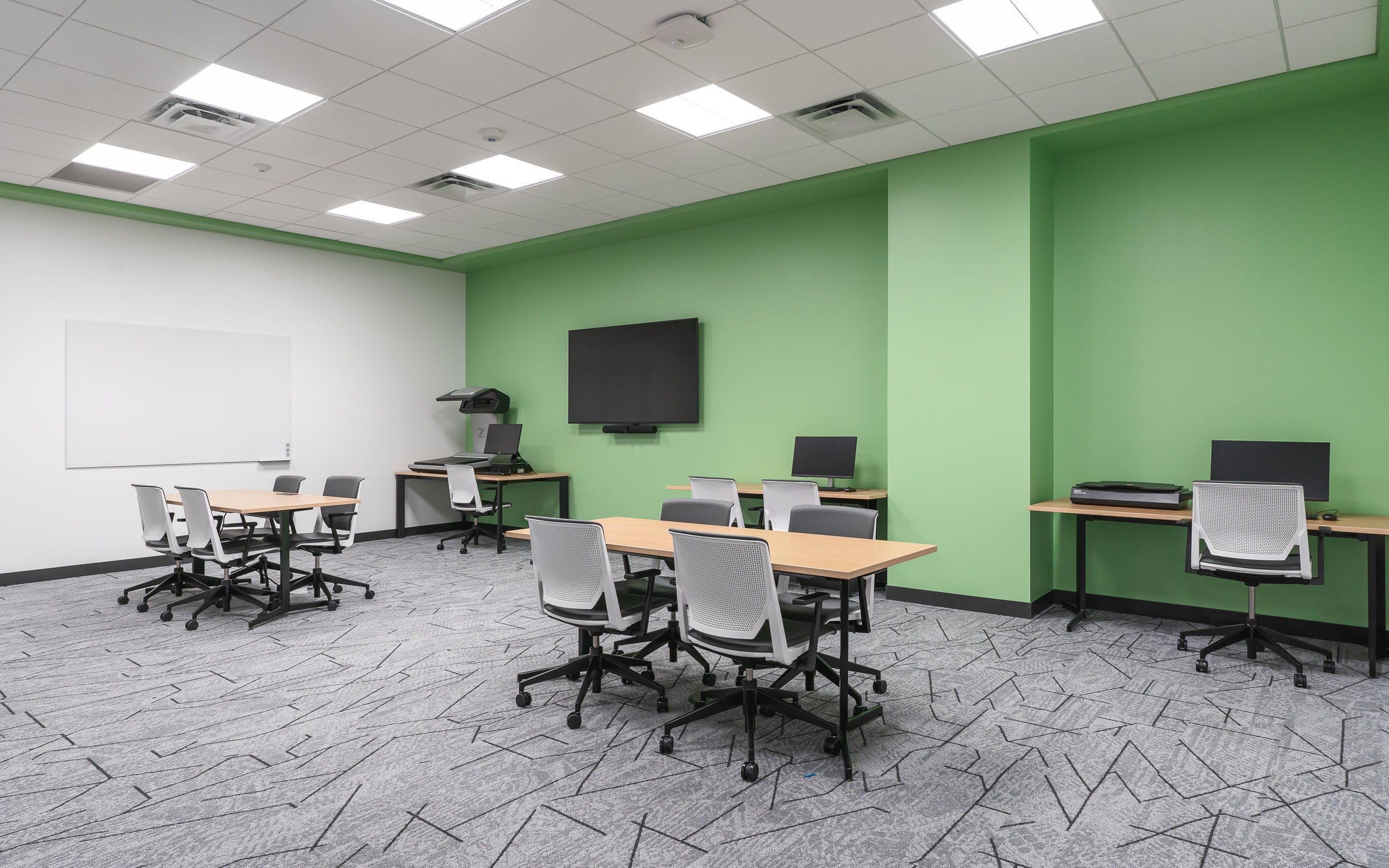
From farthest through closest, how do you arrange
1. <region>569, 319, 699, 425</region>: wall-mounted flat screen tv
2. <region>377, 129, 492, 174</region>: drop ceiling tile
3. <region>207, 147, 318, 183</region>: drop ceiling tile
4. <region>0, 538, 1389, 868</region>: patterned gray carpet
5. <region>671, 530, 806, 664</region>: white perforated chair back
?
<region>569, 319, 699, 425</region>: wall-mounted flat screen tv
<region>207, 147, 318, 183</region>: drop ceiling tile
<region>377, 129, 492, 174</region>: drop ceiling tile
<region>671, 530, 806, 664</region>: white perforated chair back
<region>0, 538, 1389, 868</region>: patterned gray carpet

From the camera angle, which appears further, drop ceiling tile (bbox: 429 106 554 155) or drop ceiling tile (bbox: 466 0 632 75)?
drop ceiling tile (bbox: 429 106 554 155)

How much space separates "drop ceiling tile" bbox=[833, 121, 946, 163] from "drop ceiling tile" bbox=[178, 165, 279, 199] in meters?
4.27

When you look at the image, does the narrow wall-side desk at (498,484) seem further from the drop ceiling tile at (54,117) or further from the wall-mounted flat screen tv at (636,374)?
the drop ceiling tile at (54,117)

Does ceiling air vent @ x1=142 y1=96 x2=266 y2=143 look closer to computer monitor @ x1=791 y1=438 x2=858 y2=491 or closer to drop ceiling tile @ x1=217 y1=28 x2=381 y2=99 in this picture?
drop ceiling tile @ x1=217 y1=28 x2=381 y2=99

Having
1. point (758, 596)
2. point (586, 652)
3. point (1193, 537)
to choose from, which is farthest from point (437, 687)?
point (1193, 537)

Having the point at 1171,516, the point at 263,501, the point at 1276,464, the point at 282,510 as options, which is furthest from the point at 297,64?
the point at 1276,464

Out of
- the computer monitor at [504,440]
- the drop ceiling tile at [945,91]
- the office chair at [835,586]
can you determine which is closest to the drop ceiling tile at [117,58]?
the drop ceiling tile at [945,91]

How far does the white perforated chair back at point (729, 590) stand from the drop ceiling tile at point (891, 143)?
3.31 metres

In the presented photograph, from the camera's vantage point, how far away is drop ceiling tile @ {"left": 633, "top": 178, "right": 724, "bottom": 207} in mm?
6094

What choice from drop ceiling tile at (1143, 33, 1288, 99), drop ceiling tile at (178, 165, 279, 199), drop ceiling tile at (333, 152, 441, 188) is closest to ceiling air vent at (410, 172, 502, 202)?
drop ceiling tile at (333, 152, 441, 188)

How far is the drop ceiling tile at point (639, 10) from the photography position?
3439 mm

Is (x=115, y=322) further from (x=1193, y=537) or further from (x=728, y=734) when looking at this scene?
(x=1193, y=537)

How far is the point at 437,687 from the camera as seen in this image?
12.4ft

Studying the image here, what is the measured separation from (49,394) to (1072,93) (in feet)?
25.5
